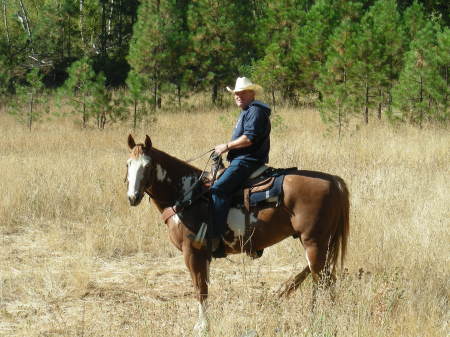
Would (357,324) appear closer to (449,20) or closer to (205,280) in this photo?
(205,280)

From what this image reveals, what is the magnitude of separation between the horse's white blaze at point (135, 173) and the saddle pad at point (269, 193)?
35.0 inches

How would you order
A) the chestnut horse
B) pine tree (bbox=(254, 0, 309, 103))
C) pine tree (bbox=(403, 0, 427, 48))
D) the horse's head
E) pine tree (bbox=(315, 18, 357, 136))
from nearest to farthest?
the horse's head < the chestnut horse < pine tree (bbox=(315, 18, 357, 136)) < pine tree (bbox=(403, 0, 427, 48)) < pine tree (bbox=(254, 0, 309, 103))

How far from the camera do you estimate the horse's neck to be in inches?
176

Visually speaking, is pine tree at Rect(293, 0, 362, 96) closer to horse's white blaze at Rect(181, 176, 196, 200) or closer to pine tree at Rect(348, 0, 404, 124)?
pine tree at Rect(348, 0, 404, 124)

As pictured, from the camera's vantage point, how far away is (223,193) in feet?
14.5

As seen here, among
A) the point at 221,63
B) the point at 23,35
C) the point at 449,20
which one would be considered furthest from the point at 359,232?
the point at 449,20

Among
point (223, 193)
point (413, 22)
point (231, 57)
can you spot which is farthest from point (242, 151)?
point (231, 57)

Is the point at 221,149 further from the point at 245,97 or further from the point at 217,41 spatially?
the point at 217,41

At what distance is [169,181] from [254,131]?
79 cm

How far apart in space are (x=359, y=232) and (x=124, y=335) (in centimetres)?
323

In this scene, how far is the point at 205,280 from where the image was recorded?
451cm

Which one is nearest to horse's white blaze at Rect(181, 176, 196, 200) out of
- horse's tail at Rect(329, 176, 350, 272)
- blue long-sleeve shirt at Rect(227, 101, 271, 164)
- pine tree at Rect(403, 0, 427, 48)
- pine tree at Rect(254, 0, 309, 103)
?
blue long-sleeve shirt at Rect(227, 101, 271, 164)

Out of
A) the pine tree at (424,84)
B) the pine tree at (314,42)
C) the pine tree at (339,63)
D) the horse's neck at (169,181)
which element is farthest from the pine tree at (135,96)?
the horse's neck at (169,181)

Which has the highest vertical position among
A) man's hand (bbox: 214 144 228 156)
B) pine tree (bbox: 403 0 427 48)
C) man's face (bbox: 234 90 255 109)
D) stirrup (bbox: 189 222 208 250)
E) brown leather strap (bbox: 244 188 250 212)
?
pine tree (bbox: 403 0 427 48)
